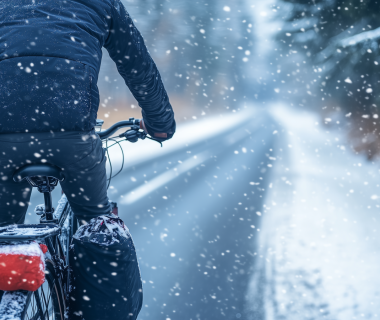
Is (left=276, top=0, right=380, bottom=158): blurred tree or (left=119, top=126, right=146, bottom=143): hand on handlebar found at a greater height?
(left=276, top=0, right=380, bottom=158): blurred tree

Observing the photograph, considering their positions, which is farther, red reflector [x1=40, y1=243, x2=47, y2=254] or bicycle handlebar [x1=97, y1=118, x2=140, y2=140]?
bicycle handlebar [x1=97, y1=118, x2=140, y2=140]

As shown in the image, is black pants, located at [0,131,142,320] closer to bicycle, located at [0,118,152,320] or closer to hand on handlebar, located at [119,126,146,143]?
bicycle, located at [0,118,152,320]

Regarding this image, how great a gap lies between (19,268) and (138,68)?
4.04ft

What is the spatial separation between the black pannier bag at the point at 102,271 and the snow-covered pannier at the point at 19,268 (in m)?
0.37

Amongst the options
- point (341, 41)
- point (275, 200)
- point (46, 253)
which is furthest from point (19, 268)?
point (341, 41)

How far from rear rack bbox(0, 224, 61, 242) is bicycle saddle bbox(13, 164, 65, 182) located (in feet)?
0.71

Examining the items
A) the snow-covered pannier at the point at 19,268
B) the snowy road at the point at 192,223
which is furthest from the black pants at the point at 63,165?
the snowy road at the point at 192,223

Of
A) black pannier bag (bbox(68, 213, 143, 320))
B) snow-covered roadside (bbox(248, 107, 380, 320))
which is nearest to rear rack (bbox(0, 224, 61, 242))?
black pannier bag (bbox(68, 213, 143, 320))

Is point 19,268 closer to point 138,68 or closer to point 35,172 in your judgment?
point 35,172

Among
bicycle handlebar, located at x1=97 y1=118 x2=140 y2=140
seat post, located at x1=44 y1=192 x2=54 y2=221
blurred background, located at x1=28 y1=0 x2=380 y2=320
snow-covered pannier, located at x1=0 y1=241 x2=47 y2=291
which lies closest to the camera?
snow-covered pannier, located at x1=0 y1=241 x2=47 y2=291

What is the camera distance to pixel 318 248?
4191 millimetres

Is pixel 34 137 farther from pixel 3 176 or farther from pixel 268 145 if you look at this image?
pixel 268 145

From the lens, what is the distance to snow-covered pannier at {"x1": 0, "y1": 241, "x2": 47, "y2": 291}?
137 centimetres

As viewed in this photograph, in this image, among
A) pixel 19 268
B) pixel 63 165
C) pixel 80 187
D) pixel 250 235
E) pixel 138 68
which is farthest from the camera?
pixel 250 235
